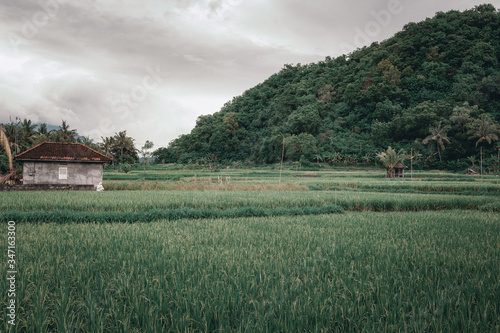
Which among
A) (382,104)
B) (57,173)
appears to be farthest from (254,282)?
(382,104)

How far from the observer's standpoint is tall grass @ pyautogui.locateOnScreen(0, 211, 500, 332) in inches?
92.5

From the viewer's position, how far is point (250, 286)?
3.18m

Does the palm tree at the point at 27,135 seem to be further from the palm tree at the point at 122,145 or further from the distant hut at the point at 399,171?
the distant hut at the point at 399,171

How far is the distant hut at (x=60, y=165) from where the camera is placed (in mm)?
18078

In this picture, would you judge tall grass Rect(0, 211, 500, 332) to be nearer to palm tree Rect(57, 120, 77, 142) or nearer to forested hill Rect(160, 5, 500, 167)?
palm tree Rect(57, 120, 77, 142)

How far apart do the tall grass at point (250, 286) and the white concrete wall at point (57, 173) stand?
47.8 ft

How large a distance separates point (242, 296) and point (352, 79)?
88363mm

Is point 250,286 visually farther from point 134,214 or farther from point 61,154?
point 61,154

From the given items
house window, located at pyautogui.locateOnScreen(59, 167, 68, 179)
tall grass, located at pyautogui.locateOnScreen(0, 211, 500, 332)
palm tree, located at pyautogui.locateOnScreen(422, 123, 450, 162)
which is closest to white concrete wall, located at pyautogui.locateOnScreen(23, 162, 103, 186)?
house window, located at pyautogui.locateOnScreen(59, 167, 68, 179)

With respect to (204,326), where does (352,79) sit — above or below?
above

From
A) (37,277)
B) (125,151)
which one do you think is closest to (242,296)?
→ (37,277)

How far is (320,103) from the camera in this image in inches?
3078

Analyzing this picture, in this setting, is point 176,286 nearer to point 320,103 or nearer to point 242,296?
point 242,296

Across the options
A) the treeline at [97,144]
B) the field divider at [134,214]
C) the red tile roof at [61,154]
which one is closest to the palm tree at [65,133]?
the treeline at [97,144]
